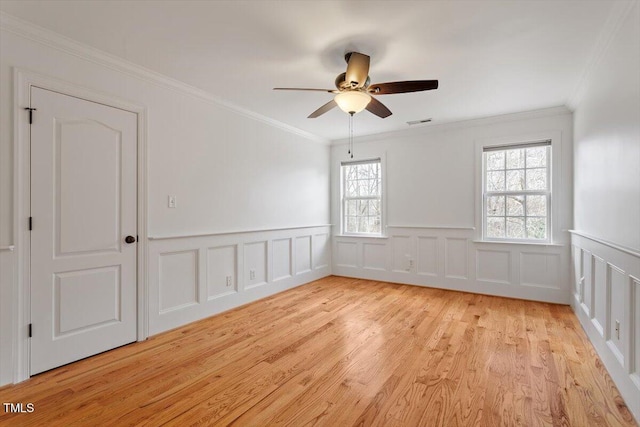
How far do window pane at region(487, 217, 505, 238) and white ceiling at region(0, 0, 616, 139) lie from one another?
169cm

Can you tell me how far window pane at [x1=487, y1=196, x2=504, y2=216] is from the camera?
4.25 m

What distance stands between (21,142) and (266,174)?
2505mm

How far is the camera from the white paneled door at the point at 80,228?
223cm

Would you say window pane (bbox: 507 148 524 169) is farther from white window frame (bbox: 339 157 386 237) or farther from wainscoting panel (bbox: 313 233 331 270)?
wainscoting panel (bbox: 313 233 331 270)

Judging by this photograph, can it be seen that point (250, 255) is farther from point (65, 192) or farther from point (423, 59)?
point (423, 59)

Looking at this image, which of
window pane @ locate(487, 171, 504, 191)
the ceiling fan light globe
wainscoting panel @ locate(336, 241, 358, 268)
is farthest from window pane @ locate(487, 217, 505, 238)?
the ceiling fan light globe

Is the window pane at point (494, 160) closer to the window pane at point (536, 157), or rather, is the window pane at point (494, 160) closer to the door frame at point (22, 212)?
the window pane at point (536, 157)

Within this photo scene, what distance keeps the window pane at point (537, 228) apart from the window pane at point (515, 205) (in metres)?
0.16

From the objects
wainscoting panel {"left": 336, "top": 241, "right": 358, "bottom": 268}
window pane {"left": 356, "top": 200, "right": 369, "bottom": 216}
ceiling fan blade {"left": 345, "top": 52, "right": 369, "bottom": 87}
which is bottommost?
wainscoting panel {"left": 336, "top": 241, "right": 358, "bottom": 268}

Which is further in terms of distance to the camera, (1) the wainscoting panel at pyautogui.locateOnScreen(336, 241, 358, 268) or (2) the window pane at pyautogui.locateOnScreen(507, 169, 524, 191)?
(1) the wainscoting panel at pyautogui.locateOnScreen(336, 241, 358, 268)

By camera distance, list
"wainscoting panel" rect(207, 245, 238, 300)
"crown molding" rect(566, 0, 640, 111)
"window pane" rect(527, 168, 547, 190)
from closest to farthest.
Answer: "crown molding" rect(566, 0, 640, 111) → "wainscoting panel" rect(207, 245, 238, 300) → "window pane" rect(527, 168, 547, 190)

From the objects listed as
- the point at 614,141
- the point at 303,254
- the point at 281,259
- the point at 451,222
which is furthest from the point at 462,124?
the point at 281,259

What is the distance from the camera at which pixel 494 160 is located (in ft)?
14.1

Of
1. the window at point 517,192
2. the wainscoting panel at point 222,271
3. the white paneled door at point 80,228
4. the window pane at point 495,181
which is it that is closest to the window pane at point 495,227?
the window at point 517,192
